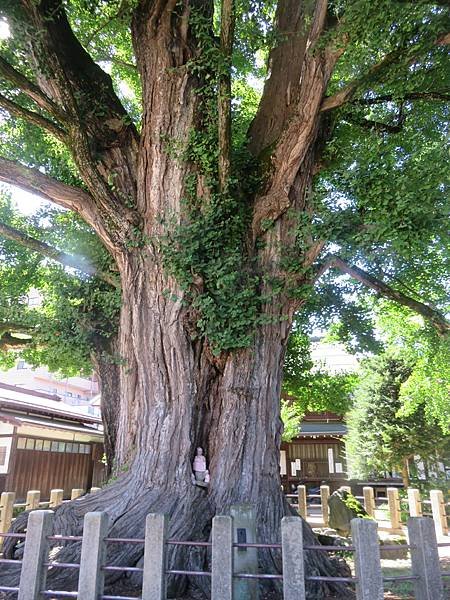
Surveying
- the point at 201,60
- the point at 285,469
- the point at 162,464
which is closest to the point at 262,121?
the point at 201,60

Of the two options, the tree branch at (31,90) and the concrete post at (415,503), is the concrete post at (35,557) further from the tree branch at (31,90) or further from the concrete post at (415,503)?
the concrete post at (415,503)

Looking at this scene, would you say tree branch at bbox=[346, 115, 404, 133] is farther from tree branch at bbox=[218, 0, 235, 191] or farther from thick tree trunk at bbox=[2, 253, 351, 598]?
thick tree trunk at bbox=[2, 253, 351, 598]

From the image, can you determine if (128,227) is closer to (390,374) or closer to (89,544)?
(89,544)

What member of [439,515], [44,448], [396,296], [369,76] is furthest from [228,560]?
[44,448]

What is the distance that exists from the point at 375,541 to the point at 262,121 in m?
6.23

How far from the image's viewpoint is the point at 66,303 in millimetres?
8586

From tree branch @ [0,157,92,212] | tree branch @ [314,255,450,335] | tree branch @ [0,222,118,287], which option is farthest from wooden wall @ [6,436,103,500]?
tree branch @ [314,255,450,335]

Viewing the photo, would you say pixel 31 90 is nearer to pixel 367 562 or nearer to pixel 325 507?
pixel 367 562

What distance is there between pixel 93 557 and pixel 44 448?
11.7 meters

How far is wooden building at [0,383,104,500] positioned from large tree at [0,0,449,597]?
7.81 metres

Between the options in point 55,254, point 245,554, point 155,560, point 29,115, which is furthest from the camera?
point 55,254

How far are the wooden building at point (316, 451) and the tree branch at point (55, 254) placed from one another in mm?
14189

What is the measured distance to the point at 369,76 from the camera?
5738mm

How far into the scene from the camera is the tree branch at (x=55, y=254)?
8.10 meters
